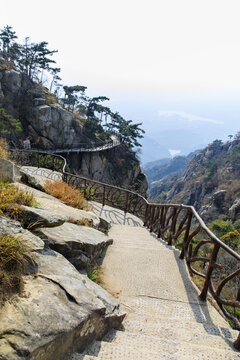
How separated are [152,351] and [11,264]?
1403mm

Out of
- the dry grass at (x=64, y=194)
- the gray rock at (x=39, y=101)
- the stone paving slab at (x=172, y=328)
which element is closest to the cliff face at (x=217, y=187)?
the gray rock at (x=39, y=101)

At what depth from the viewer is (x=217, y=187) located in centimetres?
5628

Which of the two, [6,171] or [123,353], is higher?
[6,171]

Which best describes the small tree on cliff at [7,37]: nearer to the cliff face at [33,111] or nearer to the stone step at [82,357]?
the cliff face at [33,111]

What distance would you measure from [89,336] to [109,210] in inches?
272

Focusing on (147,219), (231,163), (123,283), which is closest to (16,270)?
(123,283)

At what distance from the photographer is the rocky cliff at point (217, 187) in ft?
139

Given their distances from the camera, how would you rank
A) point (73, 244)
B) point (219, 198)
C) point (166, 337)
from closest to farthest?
point (166, 337)
point (73, 244)
point (219, 198)

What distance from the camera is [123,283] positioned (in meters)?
3.68

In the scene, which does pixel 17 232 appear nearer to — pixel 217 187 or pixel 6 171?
pixel 6 171

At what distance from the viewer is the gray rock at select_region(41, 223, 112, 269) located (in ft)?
10.5

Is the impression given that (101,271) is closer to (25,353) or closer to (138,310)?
(138,310)

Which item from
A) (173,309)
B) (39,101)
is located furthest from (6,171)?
(39,101)

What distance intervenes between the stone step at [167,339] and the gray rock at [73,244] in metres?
1.16
